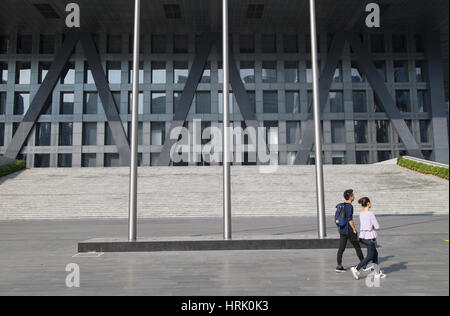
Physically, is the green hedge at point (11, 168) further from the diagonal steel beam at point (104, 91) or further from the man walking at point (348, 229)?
the man walking at point (348, 229)

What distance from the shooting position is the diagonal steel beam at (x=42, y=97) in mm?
38066

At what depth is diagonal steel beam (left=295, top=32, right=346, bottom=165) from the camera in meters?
38.3

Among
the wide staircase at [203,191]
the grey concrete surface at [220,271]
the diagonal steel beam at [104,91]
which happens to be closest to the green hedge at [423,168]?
the wide staircase at [203,191]

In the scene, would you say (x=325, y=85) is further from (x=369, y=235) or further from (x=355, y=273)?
(x=355, y=273)

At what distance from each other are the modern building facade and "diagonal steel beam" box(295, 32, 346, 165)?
119mm

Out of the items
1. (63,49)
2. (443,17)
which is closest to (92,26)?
(63,49)

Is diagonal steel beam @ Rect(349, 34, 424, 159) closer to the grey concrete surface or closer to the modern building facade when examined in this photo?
the modern building facade

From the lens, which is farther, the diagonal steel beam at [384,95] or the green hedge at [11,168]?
the diagonal steel beam at [384,95]

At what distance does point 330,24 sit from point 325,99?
763 centimetres

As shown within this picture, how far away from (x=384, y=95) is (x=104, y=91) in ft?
96.9

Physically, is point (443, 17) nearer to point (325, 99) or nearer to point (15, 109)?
point (325, 99)

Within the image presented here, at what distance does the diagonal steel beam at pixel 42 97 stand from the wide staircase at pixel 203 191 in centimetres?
978

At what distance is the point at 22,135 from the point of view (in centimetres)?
3819

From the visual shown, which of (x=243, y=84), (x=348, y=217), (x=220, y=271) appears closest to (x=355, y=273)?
(x=348, y=217)
